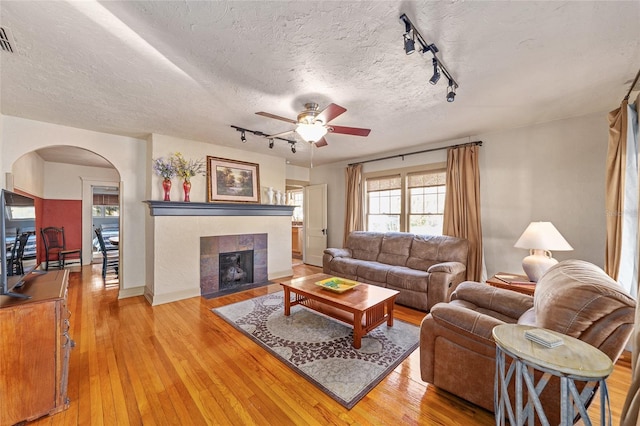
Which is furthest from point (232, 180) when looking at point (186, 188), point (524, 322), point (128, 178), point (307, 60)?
point (524, 322)

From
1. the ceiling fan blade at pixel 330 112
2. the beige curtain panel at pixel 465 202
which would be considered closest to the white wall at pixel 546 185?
the beige curtain panel at pixel 465 202

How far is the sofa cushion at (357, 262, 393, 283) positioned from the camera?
3.92m

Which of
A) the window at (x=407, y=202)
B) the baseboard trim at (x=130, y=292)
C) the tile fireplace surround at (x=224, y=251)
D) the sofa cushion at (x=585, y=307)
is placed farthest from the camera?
the window at (x=407, y=202)

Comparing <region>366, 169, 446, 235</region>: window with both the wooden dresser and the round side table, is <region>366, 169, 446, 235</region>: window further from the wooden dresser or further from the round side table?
the wooden dresser

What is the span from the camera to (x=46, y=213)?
19.3ft

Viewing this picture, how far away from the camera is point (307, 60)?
1.94 metres

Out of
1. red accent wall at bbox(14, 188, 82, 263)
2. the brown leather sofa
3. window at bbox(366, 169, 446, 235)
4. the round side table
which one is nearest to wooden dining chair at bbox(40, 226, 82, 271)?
red accent wall at bbox(14, 188, 82, 263)

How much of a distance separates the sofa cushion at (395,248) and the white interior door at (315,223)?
6.19 ft

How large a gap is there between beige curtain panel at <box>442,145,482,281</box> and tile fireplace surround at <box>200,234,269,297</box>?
3404 mm

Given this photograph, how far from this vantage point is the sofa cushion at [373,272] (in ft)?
12.9

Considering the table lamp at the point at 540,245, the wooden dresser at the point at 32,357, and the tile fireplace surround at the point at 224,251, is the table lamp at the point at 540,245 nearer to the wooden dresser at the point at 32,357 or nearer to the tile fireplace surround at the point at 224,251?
the tile fireplace surround at the point at 224,251

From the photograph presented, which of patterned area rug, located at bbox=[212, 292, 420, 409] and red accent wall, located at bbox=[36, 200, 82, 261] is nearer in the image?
patterned area rug, located at bbox=[212, 292, 420, 409]

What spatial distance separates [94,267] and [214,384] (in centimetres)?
617

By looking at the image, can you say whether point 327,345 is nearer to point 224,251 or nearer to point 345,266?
point 345,266
